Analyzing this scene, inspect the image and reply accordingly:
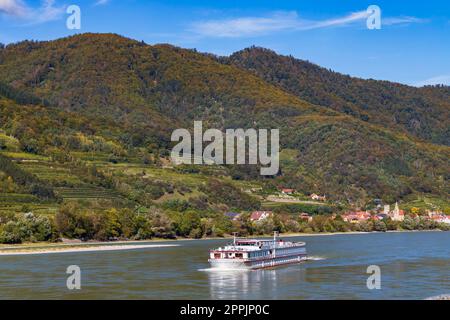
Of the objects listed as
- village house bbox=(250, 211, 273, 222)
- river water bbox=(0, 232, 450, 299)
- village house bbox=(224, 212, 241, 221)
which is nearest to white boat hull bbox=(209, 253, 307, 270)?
river water bbox=(0, 232, 450, 299)

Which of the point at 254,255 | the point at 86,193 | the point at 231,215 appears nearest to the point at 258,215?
the point at 231,215

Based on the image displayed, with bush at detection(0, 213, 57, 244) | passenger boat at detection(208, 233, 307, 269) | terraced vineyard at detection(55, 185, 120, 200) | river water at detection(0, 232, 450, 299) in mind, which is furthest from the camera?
terraced vineyard at detection(55, 185, 120, 200)

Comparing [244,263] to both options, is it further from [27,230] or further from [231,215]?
[231,215]

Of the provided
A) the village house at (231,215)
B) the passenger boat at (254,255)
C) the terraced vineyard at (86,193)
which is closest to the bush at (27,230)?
the terraced vineyard at (86,193)

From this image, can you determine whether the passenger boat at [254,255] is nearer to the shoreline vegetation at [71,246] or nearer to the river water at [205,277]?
the river water at [205,277]

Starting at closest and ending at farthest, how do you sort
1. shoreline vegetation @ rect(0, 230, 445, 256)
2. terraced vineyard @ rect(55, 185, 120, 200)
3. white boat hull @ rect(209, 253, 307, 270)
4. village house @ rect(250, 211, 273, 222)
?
white boat hull @ rect(209, 253, 307, 270)
shoreline vegetation @ rect(0, 230, 445, 256)
terraced vineyard @ rect(55, 185, 120, 200)
village house @ rect(250, 211, 273, 222)

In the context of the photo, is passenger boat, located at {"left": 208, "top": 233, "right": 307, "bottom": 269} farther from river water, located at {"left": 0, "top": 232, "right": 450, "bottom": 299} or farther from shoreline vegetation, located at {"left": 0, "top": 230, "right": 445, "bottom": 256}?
shoreline vegetation, located at {"left": 0, "top": 230, "right": 445, "bottom": 256}

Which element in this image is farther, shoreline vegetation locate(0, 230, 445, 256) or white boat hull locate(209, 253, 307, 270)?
shoreline vegetation locate(0, 230, 445, 256)
